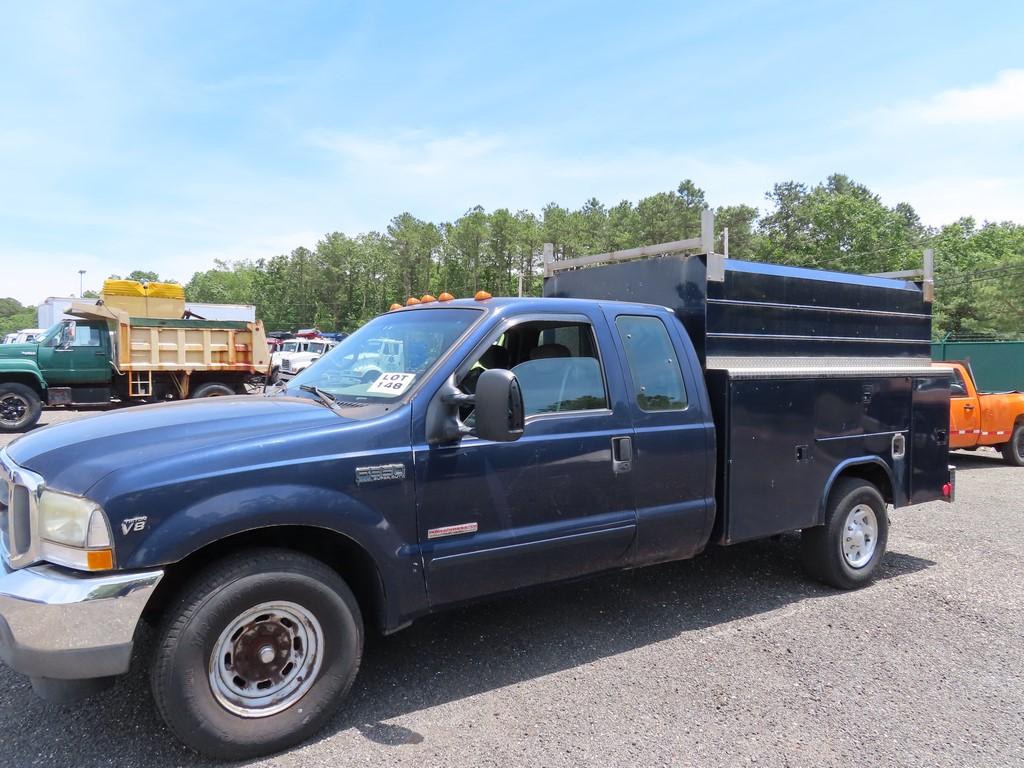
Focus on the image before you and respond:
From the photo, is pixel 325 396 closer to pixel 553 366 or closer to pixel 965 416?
pixel 553 366

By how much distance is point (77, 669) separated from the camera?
2.44 meters

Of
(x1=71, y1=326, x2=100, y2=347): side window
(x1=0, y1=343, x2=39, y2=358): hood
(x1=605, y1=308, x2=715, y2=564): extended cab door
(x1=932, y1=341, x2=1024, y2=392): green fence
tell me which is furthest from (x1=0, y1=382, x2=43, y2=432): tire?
(x1=932, y1=341, x2=1024, y2=392): green fence

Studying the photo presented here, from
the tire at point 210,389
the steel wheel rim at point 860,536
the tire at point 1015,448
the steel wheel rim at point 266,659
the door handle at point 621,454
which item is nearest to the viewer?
the steel wheel rim at point 266,659

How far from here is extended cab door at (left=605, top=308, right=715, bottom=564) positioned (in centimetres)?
378

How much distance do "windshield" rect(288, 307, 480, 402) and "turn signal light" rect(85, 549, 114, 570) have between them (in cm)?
126

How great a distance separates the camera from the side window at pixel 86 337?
14188 mm

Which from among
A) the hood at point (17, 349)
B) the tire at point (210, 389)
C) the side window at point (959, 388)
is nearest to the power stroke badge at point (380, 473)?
the side window at point (959, 388)

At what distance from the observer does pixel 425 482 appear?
3053mm

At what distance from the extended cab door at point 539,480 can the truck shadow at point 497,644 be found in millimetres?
350

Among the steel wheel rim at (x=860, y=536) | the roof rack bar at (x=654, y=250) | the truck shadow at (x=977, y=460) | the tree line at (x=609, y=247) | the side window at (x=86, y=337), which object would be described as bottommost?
the truck shadow at (x=977, y=460)

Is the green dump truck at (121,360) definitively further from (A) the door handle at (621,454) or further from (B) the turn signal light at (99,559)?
(A) the door handle at (621,454)

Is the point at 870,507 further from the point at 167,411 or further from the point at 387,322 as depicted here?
the point at 167,411

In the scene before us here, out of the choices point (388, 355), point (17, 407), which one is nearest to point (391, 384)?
point (388, 355)

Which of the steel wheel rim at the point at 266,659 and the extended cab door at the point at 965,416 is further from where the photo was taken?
the extended cab door at the point at 965,416
